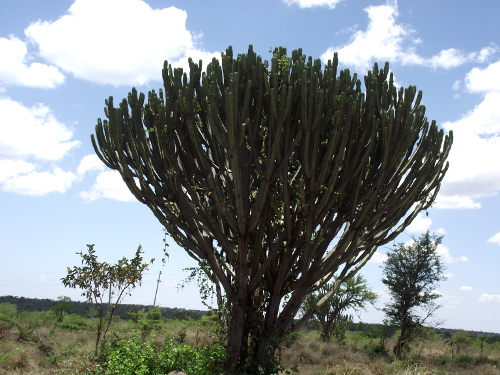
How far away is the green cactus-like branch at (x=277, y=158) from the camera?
6.81m

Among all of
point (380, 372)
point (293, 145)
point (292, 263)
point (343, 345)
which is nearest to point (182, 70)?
point (293, 145)

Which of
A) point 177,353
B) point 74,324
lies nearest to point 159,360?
point 177,353

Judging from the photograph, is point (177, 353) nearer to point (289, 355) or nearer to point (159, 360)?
point (159, 360)

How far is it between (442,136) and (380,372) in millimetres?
6115

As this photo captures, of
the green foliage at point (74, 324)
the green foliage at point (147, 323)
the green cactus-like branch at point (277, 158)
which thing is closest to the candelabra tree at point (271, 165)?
the green cactus-like branch at point (277, 158)

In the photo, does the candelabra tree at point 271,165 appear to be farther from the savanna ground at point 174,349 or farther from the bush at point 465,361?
the bush at point 465,361

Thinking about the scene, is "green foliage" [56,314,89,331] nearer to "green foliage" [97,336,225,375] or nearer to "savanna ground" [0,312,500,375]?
"savanna ground" [0,312,500,375]

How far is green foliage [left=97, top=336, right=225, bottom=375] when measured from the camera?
24.3ft

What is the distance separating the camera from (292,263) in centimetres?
809

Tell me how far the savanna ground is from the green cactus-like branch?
170cm

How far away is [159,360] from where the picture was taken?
7.79 m

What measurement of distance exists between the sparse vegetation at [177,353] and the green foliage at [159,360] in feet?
0.05

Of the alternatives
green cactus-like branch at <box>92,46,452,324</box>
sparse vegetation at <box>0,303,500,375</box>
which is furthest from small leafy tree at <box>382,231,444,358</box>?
green cactus-like branch at <box>92,46,452,324</box>

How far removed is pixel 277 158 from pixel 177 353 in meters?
3.47
